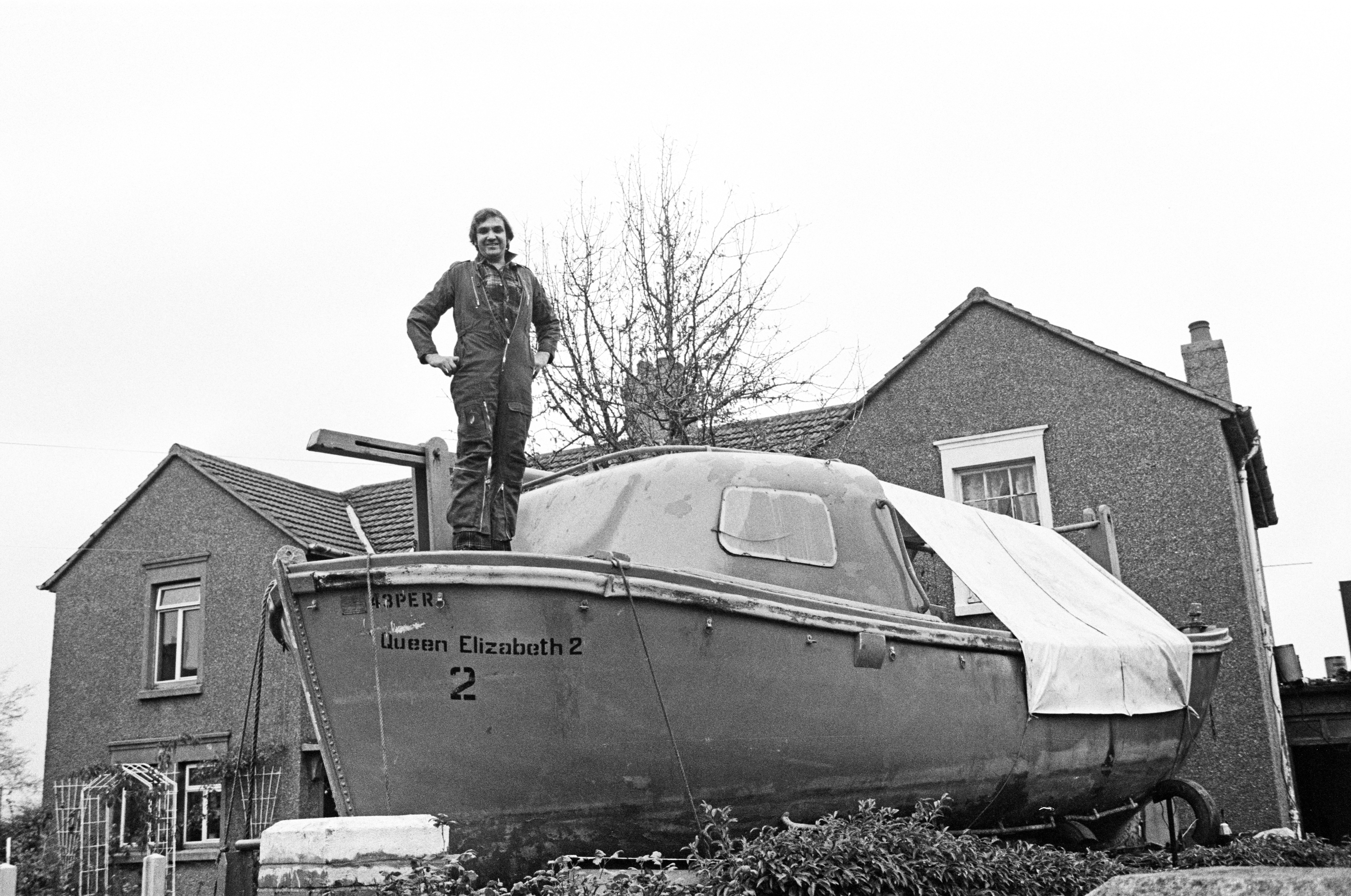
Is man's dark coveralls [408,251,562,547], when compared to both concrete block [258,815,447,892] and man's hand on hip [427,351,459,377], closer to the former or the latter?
man's hand on hip [427,351,459,377]

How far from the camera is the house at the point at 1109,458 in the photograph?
15711mm

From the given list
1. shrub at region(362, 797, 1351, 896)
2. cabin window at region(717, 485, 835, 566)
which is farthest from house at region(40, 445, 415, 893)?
shrub at region(362, 797, 1351, 896)

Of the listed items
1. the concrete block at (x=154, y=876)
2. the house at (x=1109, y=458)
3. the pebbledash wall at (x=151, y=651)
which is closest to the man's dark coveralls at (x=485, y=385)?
the concrete block at (x=154, y=876)

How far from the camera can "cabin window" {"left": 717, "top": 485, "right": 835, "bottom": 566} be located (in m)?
8.75

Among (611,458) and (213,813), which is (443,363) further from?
(213,813)

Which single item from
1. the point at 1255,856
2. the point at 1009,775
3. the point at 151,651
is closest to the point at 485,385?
the point at 1009,775

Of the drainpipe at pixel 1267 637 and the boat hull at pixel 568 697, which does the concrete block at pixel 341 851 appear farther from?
the drainpipe at pixel 1267 637

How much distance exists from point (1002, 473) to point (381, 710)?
39.2 feet

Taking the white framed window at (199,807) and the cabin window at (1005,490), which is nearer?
the cabin window at (1005,490)

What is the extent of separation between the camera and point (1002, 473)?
58.5ft

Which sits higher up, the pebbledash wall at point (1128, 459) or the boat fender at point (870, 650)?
the pebbledash wall at point (1128, 459)

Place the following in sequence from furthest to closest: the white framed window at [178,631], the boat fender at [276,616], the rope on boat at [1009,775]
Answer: the white framed window at [178,631]
the rope on boat at [1009,775]
the boat fender at [276,616]

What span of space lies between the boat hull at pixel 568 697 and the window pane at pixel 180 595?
17048 millimetres

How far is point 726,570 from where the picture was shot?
8570mm
